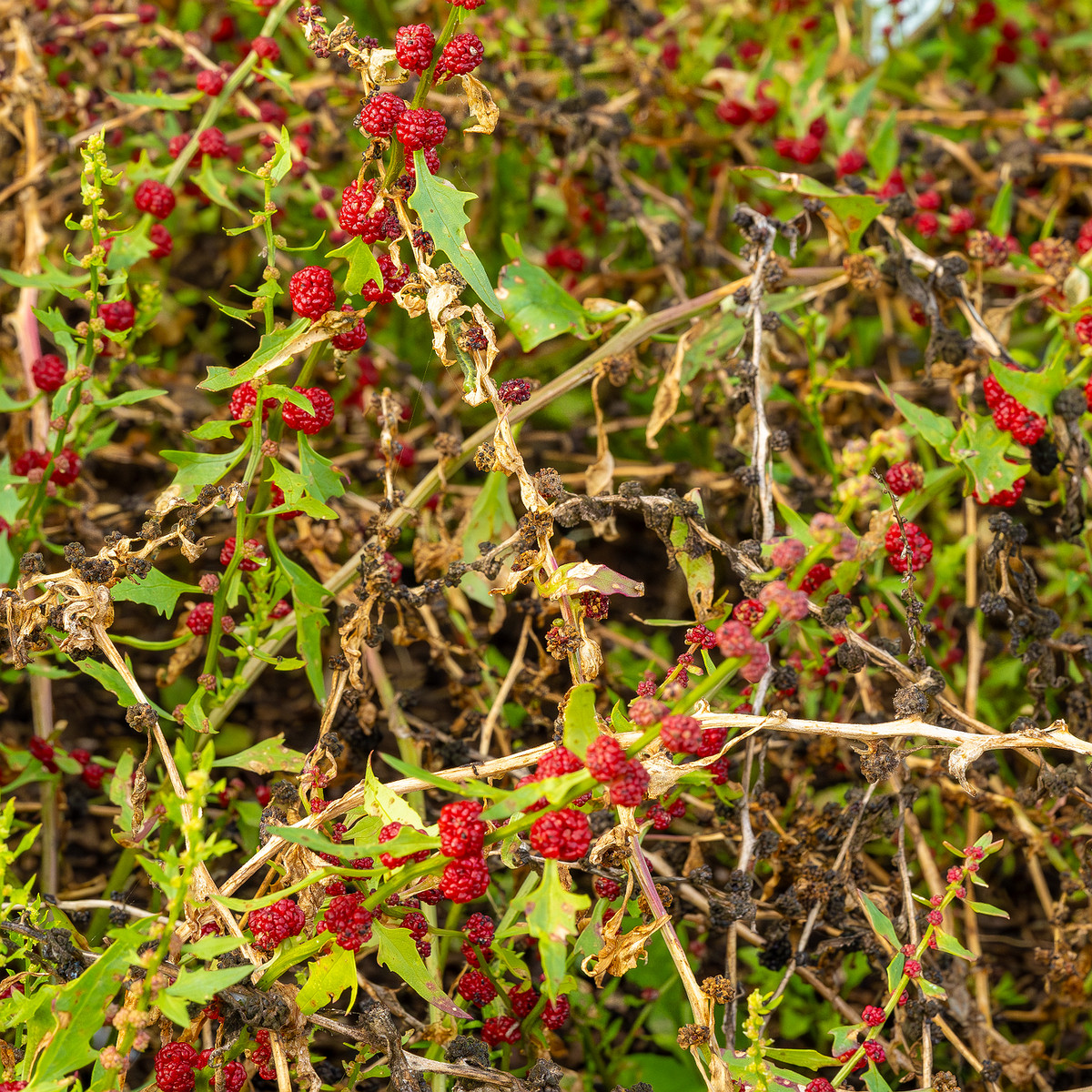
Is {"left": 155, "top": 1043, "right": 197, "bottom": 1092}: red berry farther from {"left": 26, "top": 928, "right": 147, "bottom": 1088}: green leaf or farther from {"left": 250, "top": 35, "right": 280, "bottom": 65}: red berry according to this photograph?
{"left": 250, "top": 35, "right": 280, "bottom": 65}: red berry

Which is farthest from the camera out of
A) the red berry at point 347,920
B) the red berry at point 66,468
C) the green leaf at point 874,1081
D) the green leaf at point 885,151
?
the green leaf at point 885,151

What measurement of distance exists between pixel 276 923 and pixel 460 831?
42cm

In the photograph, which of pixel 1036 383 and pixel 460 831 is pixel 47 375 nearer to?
pixel 460 831

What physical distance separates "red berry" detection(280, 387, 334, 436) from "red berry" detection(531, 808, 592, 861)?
876 mm

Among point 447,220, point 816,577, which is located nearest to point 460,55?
point 447,220

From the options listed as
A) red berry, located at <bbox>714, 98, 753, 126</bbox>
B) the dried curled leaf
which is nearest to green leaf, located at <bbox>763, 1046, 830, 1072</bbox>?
the dried curled leaf

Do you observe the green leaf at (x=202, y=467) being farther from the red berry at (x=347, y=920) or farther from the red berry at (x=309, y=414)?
the red berry at (x=347, y=920)

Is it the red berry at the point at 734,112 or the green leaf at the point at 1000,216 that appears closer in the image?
the green leaf at the point at 1000,216

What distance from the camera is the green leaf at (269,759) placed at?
2.01 m

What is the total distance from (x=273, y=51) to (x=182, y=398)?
3.71 feet

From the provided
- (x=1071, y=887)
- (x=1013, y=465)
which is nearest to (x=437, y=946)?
(x=1071, y=887)

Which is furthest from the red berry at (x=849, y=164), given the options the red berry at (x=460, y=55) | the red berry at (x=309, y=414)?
the red berry at (x=309, y=414)

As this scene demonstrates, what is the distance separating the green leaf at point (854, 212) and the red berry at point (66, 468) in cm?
188

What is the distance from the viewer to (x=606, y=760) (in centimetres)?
139
